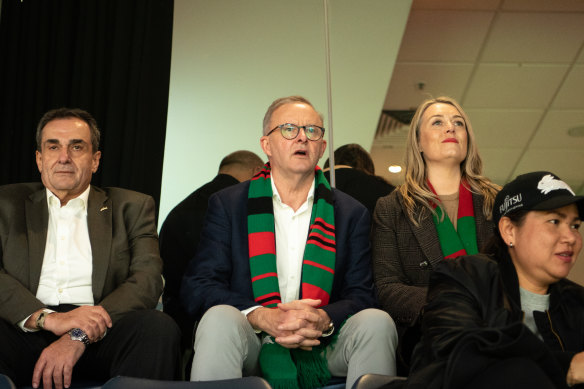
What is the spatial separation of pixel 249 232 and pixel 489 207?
917 mm

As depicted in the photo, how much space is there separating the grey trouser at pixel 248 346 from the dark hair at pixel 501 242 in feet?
1.24

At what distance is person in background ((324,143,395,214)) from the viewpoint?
→ 130 inches

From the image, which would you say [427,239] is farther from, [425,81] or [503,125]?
[503,125]

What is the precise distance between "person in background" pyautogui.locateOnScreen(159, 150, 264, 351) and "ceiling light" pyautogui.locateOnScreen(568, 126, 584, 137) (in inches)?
138

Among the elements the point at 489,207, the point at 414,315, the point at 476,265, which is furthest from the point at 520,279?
the point at 489,207

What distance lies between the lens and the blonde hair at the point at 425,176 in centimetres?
265

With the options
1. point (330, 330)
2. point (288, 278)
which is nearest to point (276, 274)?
point (288, 278)

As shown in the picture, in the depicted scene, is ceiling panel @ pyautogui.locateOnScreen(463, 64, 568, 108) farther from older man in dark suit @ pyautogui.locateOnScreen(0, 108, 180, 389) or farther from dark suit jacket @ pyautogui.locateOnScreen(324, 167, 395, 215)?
older man in dark suit @ pyautogui.locateOnScreen(0, 108, 180, 389)

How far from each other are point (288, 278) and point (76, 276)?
0.76 m

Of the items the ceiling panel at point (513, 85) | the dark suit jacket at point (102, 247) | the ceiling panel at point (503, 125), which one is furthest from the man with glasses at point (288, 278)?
the ceiling panel at point (503, 125)

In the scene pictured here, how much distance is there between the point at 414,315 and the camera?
7.56ft

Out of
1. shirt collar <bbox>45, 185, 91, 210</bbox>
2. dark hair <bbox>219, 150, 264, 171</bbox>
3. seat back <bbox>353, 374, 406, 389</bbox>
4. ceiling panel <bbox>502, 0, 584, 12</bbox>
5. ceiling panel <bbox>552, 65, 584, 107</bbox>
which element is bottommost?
seat back <bbox>353, 374, 406, 389</bbox>

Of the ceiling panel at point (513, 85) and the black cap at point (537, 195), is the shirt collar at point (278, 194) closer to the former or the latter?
the black cap at point (537, 195)

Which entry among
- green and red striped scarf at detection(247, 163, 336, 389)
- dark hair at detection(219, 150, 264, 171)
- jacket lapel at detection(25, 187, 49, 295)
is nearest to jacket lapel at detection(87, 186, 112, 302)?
jacket lapel at detection(25, 187, 49, 295)
